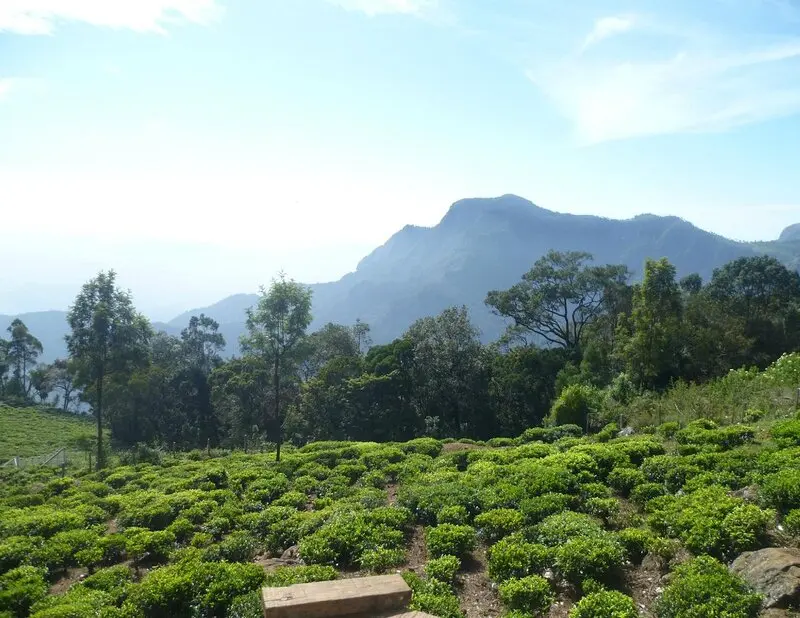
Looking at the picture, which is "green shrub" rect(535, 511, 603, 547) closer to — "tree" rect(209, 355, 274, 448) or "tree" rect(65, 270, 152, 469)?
"tree" rect(65, 270, 152, 469)

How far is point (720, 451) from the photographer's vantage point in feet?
35.0

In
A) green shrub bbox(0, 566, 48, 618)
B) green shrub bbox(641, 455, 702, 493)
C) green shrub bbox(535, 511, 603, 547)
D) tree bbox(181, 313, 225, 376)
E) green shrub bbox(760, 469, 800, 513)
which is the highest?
tree bbox(181, 313, 225, 376)

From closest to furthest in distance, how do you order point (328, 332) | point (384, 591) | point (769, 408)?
point (384, 591) < point (769, 408) < point (328, 332)

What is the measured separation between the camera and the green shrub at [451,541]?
8.05m

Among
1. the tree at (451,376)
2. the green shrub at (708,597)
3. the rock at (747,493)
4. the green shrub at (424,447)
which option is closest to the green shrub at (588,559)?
the green shrub at (708,597)

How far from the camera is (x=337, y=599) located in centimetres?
475

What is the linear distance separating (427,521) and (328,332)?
37.1 meters

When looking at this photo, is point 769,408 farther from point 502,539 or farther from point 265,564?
point 265,564

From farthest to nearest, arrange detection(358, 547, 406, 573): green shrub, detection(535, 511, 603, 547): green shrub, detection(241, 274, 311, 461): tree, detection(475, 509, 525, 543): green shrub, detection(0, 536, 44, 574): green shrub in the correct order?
detection(241, 274, 311, 461): tree
detection(0, 536, 44, 574): green shrub
detection(475, 509, 525, 543): green shrub
detection(358, 547, 406, 573): green shrub
detection(535, 511, 603, 547): green shrub

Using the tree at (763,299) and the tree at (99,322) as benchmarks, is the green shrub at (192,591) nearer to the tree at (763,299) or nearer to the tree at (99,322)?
the tree at (99,322)

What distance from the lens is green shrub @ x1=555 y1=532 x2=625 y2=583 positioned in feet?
22.2

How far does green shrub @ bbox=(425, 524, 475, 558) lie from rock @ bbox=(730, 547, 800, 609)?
3323 millimetres

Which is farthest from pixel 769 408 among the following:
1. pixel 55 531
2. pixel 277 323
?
pixel 55 531

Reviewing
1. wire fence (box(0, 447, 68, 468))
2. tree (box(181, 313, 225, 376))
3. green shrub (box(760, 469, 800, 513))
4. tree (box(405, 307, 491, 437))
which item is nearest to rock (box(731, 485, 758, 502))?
green shrub (box(760, 469, 800, 513))
